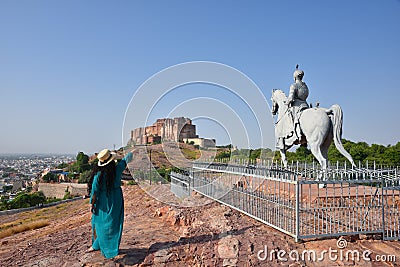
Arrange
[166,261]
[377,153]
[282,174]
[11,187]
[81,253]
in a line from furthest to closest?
[11,187] < [377,153] < [282,174] < [81,253] < [166,261]

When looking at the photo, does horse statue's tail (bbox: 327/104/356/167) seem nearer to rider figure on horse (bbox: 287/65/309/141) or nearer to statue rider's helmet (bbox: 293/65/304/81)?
rider figure on horse (bbox: 287/65/309/141)

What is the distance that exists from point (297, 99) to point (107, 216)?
705cm

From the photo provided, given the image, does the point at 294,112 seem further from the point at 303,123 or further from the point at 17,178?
the point at 17,178

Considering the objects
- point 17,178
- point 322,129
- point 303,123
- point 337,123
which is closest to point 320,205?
point 322,129

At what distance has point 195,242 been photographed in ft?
15.8

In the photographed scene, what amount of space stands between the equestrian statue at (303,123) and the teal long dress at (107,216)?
5.69 meters

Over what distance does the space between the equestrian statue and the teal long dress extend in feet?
18.7

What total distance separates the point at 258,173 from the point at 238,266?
275cm

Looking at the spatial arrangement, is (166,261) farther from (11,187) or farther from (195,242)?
(11,187)

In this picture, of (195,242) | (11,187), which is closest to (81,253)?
(195,242)

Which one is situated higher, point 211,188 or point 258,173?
point 258,173

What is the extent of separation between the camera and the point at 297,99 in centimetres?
949

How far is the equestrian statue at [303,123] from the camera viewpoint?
26.6ft

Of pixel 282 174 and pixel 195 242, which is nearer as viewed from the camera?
pixel 195 242
